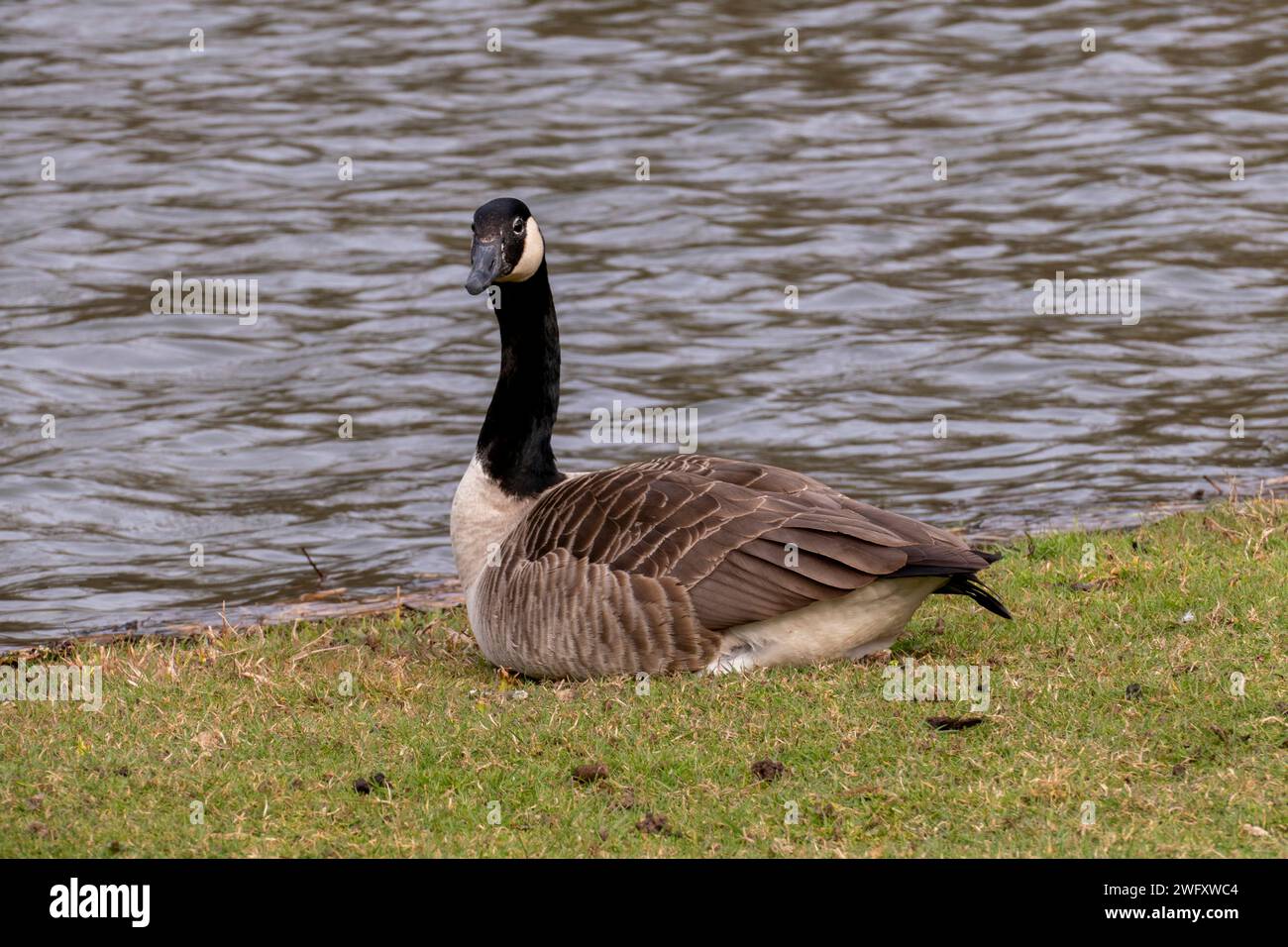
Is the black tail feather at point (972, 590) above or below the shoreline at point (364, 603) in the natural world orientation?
above

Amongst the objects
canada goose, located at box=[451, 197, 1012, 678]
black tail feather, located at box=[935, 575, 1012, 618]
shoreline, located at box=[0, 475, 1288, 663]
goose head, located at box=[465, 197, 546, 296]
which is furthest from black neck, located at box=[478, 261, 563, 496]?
black tail feather, located at box=[935, 575, 1012, 618]

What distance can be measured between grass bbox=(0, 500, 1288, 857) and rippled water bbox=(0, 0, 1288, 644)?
12.9 ft

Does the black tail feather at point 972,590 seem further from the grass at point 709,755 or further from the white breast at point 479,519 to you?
the white breast at point 479,519

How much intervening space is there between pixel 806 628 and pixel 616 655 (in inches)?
36.9

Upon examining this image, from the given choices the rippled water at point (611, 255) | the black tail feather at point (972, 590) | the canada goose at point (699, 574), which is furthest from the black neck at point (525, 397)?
the rippled water at point (611, 255)

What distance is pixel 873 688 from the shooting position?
7992mm

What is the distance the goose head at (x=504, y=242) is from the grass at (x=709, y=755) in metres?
2.17

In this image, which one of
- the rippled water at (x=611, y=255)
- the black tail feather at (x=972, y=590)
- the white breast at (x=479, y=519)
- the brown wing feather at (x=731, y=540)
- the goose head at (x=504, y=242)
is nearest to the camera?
the brown wing feather at (x=731, y=540)

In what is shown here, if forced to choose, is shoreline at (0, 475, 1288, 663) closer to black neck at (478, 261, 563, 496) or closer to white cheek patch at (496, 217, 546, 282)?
black neck at (478, 261, 563, 496)

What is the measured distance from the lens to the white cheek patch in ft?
31.2

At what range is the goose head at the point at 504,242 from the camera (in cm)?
928

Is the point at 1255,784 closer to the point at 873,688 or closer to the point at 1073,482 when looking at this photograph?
the point at 873,688

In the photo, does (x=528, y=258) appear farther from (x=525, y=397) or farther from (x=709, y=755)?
(x=709, y=755)

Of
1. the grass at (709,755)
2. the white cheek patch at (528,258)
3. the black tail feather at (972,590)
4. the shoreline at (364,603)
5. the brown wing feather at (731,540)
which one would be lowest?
the shoreline at (364,603)
